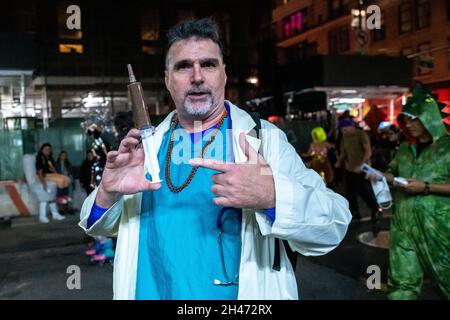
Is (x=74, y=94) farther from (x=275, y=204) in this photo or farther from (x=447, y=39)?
(x=447, y=39)

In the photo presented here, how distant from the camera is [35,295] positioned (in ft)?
16.8

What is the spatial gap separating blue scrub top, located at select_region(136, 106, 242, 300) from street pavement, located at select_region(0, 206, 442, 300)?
3.28 m

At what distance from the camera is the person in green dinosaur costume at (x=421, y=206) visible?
3689 mm

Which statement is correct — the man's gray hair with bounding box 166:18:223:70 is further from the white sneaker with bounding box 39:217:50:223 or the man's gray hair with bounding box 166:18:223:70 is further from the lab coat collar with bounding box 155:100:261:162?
the white sneaker with bounding box 39:217:50:223

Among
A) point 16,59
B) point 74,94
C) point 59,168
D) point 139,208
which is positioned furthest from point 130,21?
point 139,208

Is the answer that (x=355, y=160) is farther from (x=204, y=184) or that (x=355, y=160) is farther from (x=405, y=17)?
(x=405, y=17)

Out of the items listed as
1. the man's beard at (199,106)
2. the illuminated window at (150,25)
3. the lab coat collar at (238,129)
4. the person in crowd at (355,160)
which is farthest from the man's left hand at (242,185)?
the illuminated window at (150,25)

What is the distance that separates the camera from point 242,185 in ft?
4.66

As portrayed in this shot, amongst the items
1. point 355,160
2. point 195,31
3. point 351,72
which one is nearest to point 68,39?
point 351,72

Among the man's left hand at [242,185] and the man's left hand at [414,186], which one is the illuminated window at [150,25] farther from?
the man's left hand at [242,185]

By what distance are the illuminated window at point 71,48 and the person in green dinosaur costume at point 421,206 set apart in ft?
51.9

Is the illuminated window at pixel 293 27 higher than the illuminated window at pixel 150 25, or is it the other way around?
the illuminated window at pixel 293 27

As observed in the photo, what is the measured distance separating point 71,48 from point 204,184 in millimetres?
17483

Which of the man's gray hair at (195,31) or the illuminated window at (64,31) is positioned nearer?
the man's gray hair at (195,31)
